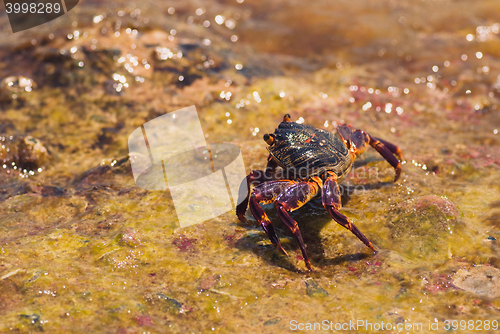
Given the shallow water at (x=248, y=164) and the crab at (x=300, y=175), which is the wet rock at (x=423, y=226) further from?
the crab at (x=300, y=175)

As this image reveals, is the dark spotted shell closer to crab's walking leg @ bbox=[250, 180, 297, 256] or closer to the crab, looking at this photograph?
the crab

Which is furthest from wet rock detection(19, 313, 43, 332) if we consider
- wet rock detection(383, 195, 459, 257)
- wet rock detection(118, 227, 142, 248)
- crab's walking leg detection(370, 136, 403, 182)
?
crab's walking leg detection(370, 136, 403, 182)

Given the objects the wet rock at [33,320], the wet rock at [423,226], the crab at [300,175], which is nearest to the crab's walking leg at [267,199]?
the crab at [300,175]

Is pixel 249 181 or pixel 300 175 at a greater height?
pixel 300 175

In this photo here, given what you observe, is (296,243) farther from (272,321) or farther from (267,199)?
(272,321)

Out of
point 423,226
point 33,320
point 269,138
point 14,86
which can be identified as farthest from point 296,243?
point 14,86

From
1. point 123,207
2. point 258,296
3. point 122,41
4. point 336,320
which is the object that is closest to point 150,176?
point 123,207
